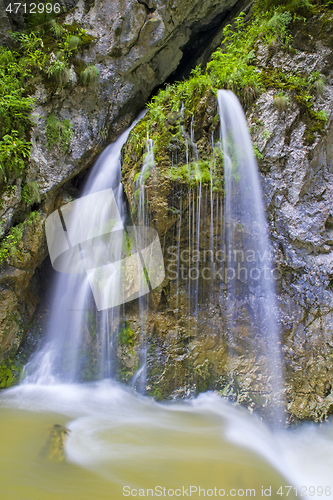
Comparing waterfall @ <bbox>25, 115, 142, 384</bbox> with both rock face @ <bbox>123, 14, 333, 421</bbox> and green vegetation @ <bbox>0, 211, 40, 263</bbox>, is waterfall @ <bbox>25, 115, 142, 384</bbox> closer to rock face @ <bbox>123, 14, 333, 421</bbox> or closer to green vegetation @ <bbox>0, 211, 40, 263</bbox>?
green vegetation @ <bbox>0, 211, 40, 263</bbox>

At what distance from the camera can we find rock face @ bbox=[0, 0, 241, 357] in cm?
614

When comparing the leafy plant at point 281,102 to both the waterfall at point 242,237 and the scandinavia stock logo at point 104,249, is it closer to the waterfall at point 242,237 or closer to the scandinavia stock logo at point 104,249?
the waterfall at point 242,237

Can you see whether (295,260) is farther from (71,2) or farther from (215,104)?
(71,2)

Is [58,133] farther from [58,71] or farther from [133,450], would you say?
[133,450]

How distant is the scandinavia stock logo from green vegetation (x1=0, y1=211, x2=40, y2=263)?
0.53 metres

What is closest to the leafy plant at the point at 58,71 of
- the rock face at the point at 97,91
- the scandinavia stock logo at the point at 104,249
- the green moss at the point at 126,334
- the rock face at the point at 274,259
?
the rock face at the point at 97,91

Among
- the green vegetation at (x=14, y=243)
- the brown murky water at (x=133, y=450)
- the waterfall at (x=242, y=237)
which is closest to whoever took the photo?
the brown murky water at (x=133, y=450)

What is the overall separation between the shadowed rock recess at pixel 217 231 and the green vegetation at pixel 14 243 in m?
0.04

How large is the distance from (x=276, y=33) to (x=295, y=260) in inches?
200

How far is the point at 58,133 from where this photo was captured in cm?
659

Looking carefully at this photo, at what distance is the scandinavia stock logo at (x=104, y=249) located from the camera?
18.7 feet

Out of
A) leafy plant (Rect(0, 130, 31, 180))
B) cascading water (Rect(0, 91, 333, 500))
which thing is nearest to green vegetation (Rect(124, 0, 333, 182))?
cascading water (Rect(0, 91, 333, 500))

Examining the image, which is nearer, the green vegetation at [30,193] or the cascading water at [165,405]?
the cascading water at [165,405]

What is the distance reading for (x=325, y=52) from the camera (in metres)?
5.76
